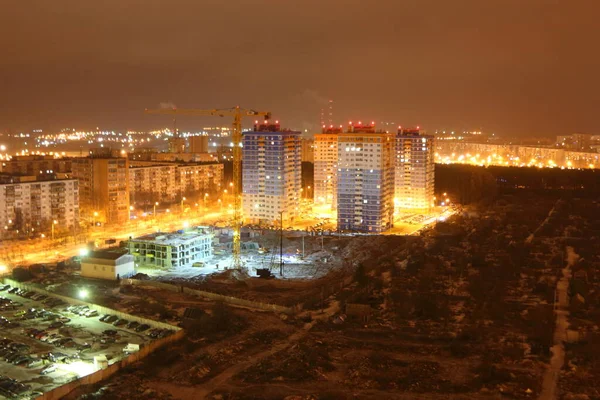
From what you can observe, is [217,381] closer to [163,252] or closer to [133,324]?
[133,324]

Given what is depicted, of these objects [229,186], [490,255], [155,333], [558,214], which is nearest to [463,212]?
[558,214]

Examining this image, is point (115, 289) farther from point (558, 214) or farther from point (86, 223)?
point (558, 214)

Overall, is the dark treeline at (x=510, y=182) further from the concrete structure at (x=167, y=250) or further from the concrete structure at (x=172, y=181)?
the concrete structure at (x=167, y=250)

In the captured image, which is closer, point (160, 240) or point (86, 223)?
point (160, 240)

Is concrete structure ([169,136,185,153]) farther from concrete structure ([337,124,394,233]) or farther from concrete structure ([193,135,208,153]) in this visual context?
concrete structure ([337,124,394,233])

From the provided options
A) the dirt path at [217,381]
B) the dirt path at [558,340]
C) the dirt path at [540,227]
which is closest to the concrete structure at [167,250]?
the dirt path at [217,381]

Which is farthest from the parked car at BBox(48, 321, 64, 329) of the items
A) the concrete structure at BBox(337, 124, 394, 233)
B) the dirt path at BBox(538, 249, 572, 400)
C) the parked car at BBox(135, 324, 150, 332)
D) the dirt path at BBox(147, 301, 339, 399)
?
the concrete structure at BBox(337, 124, 394, 233)
